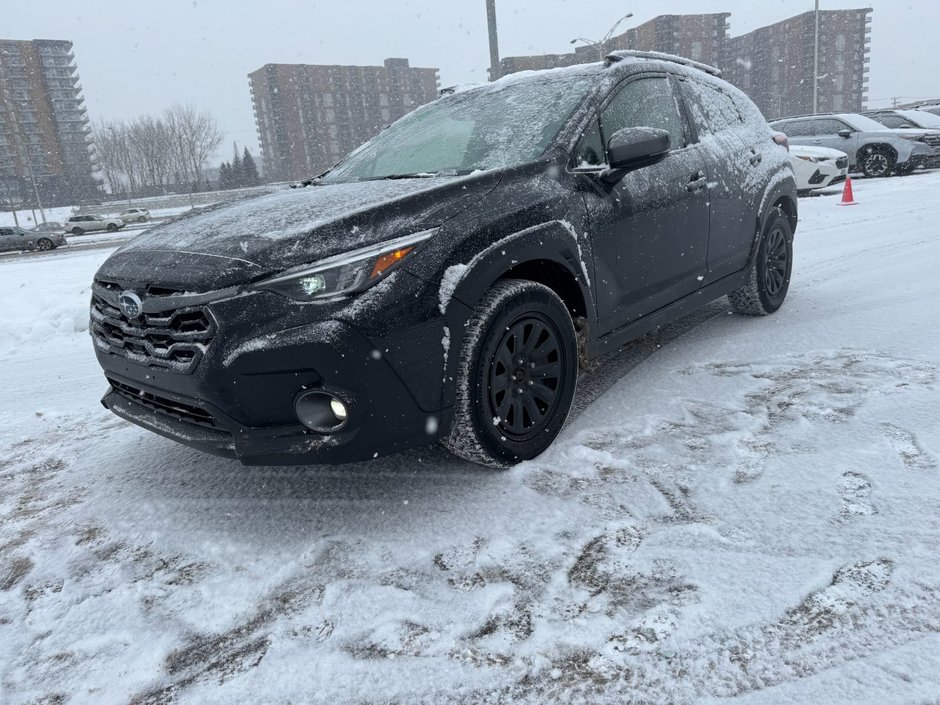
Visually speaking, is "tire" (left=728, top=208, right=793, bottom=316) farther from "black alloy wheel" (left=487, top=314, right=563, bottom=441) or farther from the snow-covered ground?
"black alloy wheel" (left=487, top=314, right=563, bottom=441)

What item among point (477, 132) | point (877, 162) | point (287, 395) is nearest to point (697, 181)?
point (477, 132)

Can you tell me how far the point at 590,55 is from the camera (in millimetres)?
33375

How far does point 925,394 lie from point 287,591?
118 inches

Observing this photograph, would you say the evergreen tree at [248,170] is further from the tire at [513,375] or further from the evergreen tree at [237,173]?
the tire at [513,375]

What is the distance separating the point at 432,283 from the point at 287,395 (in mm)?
644

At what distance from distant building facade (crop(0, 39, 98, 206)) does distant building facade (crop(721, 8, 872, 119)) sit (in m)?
80.9

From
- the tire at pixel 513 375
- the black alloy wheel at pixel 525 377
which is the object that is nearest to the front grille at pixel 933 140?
the tire at pixel 513 375

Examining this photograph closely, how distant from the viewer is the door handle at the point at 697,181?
12.3ft

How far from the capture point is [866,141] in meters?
15.4

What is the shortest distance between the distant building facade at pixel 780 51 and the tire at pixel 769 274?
6946cm

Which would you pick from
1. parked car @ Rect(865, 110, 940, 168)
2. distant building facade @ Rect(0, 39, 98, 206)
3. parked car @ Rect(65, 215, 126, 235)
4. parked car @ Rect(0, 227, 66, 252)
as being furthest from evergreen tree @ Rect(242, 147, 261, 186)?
parked car @ Rect(865, 110, 940, 168)

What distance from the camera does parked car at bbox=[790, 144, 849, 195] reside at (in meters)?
13.2

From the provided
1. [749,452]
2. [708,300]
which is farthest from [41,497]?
[708,300]

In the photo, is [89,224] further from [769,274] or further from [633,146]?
[633,146]
